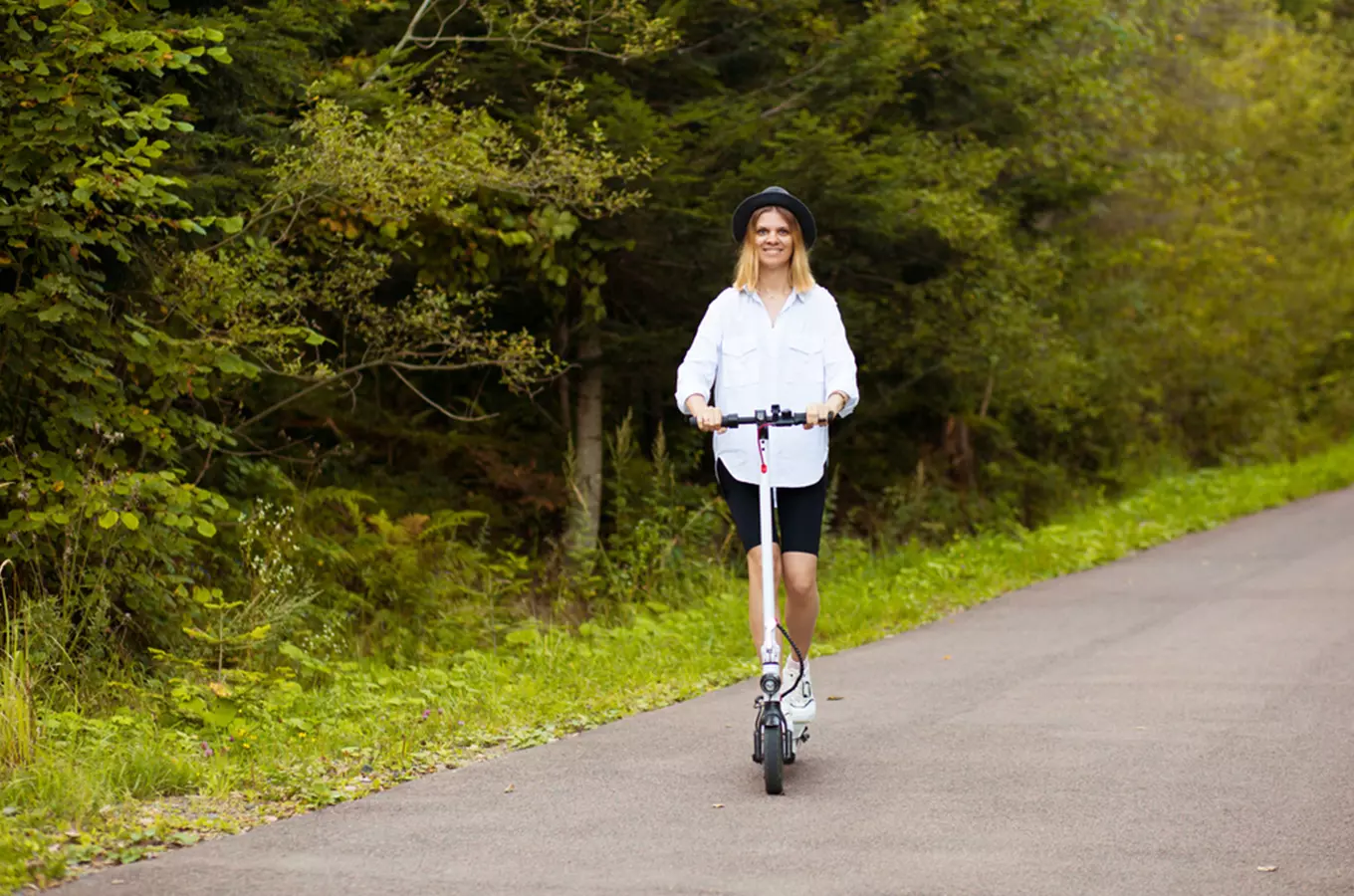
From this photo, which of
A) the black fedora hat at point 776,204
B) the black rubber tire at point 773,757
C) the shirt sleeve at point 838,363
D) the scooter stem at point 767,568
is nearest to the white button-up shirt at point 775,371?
the shirt sleeve at point 838,363

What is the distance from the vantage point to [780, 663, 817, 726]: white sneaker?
7.11 meters

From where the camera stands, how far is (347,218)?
481 inches

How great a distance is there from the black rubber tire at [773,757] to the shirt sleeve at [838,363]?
1.27 meters

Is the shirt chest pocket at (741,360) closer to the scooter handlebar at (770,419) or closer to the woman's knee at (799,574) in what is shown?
the scooter handlebar at (770,419)

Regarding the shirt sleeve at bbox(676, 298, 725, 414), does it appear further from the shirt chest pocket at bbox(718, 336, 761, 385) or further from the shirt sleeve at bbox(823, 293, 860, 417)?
the shirt sleeve at bbox(823, 293, 860, 417)

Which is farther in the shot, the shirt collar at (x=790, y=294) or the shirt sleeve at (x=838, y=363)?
the shirt collar at (x=790, y=294)

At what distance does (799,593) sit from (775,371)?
2.90ft

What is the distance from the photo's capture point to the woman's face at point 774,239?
712cm

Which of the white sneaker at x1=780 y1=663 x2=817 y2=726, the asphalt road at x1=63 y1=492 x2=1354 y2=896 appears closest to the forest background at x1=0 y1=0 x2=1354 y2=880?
the asphalt road at x1=63 y1=492 x2=1354 y2=896

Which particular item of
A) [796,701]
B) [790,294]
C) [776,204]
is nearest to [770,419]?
[790,294]

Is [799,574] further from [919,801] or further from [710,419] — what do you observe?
[919,801]

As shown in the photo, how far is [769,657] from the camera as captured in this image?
22.0ft

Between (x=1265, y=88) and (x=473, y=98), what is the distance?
21583mm

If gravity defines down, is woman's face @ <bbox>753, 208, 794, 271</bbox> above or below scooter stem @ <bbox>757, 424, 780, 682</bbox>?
above
